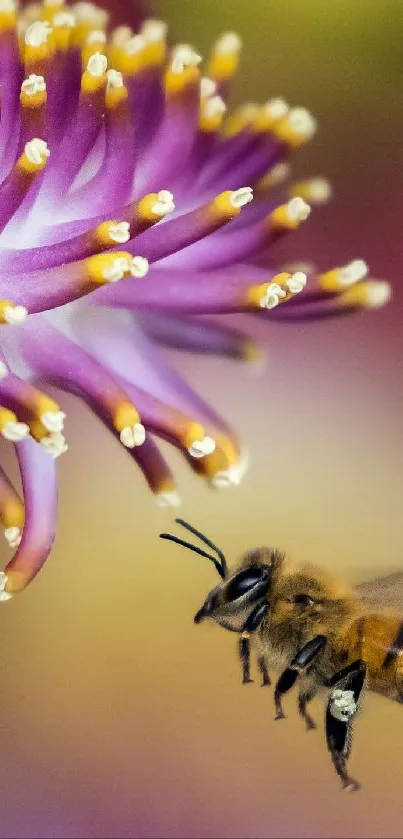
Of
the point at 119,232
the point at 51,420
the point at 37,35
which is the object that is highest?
the point at 37,35

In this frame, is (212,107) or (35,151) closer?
(35,151)

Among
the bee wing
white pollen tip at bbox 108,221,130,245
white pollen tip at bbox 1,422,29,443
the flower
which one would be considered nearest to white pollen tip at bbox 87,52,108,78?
the flower

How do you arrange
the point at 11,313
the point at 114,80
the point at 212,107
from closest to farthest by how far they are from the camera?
the point at 11,313 < the point at 114,80 < the point at 212,107

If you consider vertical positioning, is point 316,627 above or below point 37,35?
below

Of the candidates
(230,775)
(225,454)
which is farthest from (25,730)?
(225,454)

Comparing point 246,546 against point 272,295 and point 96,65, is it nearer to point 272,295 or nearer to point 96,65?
point 272,295

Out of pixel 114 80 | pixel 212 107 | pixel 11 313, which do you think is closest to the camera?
pixel 11 313

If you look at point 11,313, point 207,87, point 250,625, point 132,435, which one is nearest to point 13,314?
point 11,313
